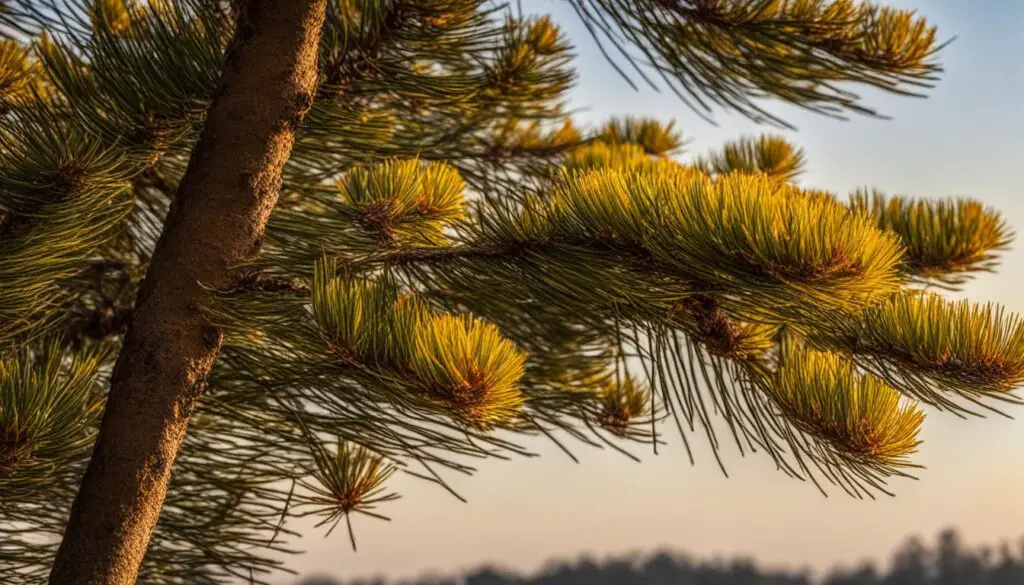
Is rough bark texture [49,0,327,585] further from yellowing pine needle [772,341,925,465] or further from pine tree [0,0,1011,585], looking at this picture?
yellowing pine needle [772,341,925,465]

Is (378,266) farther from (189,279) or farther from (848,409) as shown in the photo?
(848,409)

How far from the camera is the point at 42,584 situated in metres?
2.03

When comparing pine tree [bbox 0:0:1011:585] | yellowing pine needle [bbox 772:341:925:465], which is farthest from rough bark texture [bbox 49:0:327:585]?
yellowing pine needle [bbox 772:341:925:465]

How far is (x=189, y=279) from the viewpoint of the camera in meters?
1.48

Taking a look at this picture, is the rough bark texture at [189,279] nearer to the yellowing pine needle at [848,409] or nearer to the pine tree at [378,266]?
the pine tree at [378,266]

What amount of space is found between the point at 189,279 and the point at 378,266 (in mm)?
296

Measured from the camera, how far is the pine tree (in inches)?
46.4

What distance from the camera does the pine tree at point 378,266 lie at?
1178mm

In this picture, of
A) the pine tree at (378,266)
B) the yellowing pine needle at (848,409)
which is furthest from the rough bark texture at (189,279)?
the yellowing pine needle at (848,409)

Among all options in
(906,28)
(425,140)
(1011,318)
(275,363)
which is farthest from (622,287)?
(425,140)

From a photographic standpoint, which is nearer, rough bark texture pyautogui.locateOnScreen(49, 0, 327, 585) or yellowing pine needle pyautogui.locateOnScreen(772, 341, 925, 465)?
yellowing pine needle pyautogui.locateOnScreen(772, 341, 925, 465)

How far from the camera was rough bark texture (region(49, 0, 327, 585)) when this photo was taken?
142 centimetres

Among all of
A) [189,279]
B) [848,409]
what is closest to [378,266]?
[189,279]

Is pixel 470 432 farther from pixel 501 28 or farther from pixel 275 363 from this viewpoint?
pixel 501 28
